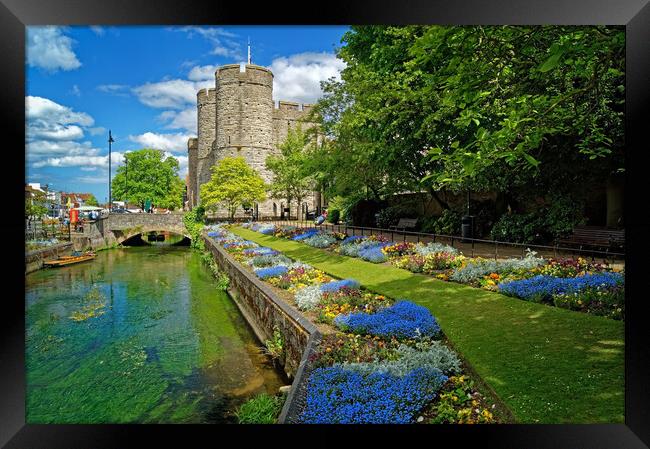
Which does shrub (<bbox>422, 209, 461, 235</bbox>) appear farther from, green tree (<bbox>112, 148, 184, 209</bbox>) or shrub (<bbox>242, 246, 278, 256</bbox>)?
green tree (<bbox>112, 148, 184, 209</bbox>)

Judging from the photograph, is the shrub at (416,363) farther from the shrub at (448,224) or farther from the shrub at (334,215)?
the shrub at (334,215)

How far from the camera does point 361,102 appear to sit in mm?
15133

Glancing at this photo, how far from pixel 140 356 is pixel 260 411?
15.8 ft

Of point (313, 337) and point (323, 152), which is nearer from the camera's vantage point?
point (313, 337)

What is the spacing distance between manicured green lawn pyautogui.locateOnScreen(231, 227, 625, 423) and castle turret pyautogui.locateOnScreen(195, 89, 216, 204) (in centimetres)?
4231

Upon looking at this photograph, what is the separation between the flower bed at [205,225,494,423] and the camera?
165 inches

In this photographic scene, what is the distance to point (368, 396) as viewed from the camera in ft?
14.3

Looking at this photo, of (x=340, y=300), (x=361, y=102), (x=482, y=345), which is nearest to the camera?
(x=482, y=345)

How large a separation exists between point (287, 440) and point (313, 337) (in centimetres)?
196

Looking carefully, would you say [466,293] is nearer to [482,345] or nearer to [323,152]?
[482,345]

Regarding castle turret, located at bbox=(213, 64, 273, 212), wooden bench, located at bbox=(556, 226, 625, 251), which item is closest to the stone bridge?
castle turret, located at bbox=(213, 64, 273, 212)

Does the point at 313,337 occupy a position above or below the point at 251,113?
below
